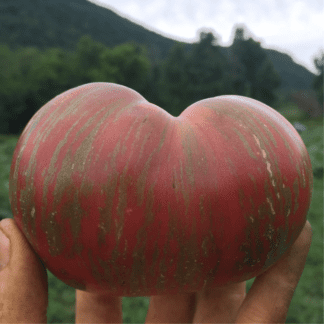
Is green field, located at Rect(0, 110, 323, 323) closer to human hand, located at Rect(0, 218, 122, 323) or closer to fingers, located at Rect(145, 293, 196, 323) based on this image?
fingers, located at Rect(145, 293, 196, 323)

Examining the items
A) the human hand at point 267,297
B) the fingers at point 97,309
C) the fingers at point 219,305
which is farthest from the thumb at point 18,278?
the fingers at point 219,305

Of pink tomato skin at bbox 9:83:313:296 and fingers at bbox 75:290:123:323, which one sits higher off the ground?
pink tomato skin at bbox 9:83:313:296

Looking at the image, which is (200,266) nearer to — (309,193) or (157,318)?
(309,193)

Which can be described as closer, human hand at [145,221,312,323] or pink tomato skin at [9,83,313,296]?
pink tomato skin at [9,83,313,296]

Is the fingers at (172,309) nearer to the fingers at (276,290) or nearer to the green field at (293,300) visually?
the fingers at (276,290)

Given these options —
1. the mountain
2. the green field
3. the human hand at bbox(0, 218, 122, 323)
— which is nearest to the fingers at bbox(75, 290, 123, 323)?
the human hand at bbox(0, 218, 122, 323)

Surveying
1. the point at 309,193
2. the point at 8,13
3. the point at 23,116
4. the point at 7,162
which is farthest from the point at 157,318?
the point at 8,13
